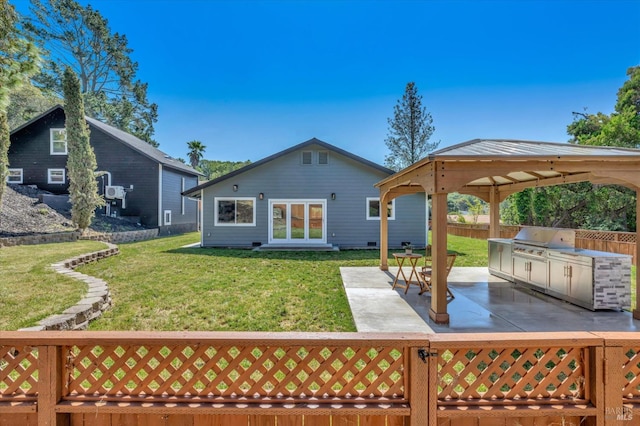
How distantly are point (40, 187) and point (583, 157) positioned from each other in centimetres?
2165

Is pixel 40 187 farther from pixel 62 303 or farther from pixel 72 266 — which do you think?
pixel 62 303

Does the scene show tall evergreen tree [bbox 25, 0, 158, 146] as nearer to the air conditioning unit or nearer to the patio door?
the air conditioning unit

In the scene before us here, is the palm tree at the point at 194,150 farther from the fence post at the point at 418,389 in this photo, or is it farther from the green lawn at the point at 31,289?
the fence post at the point at 418,389

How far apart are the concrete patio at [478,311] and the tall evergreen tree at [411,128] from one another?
69.9ft

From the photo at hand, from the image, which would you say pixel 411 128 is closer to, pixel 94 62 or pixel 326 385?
pixel 326 385

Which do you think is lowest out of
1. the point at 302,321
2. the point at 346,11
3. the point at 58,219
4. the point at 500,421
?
the point at 302,321

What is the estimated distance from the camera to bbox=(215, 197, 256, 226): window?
12.8 metres

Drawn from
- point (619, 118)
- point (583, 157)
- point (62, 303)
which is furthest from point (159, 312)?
point (619, 118)

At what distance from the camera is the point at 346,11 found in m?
12.3

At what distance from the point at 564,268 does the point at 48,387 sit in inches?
263

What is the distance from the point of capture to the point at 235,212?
1286 centimetres

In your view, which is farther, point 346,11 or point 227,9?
point 227,9

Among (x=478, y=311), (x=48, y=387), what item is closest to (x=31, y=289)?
(x=48, y=387)

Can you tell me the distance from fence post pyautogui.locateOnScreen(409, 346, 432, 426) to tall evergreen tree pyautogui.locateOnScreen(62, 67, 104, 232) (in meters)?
14.3
